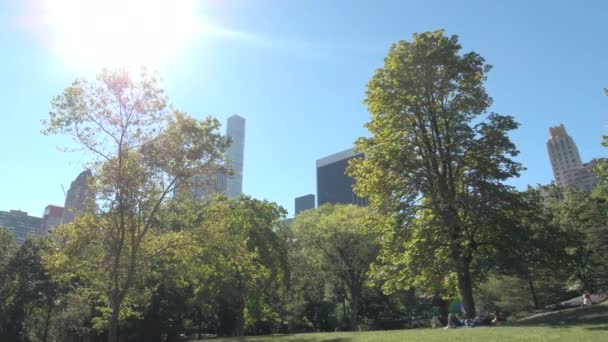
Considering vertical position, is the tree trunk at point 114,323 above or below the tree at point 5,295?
below

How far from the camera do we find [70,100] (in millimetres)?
21812

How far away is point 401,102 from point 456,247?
8.62 meters

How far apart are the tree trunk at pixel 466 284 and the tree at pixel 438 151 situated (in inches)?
2.0

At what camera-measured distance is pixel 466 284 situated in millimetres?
22250

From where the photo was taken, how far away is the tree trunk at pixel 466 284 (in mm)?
21703

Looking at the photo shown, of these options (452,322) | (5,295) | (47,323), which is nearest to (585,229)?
(452,322)

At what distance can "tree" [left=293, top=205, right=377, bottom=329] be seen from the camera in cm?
4691

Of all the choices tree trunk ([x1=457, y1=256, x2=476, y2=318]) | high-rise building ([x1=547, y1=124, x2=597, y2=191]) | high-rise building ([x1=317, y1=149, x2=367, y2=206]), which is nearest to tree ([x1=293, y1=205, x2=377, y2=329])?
tree trunk ([x1=457, y1=256, x2=476, y2=318])

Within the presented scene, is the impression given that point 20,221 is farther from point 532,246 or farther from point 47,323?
point 532,246

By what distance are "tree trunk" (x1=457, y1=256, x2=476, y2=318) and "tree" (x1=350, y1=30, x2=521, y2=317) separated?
5 centimetres

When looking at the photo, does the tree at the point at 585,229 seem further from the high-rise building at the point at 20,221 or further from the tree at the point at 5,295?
the high-rise building at the point at 20,221

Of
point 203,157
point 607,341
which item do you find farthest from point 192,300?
point 607,341

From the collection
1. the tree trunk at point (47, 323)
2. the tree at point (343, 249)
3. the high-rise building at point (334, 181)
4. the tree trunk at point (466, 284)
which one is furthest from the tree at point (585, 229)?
the high-rise building at point (334, 181)

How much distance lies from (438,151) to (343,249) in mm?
25363
